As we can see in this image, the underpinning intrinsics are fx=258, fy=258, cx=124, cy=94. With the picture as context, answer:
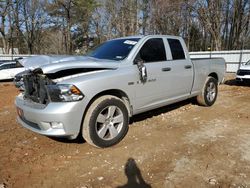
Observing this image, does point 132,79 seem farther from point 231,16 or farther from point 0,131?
point 231,16

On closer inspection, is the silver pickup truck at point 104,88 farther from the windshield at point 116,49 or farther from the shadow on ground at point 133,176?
the shadow on ground at point 133,176

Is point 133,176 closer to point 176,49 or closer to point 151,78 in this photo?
point 151,78

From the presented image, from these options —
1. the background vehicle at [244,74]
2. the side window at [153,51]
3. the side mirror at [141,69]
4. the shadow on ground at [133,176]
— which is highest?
the side window at [153,51]

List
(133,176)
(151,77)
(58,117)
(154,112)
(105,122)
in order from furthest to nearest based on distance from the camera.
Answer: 1. (154,112)
2. (151,77)
3. (105,122)
4. (58,117)
5. (133,176)

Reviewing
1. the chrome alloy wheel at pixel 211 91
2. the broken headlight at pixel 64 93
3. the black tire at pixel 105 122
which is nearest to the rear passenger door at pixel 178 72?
the chrome alloy wheel at pixel 211 91

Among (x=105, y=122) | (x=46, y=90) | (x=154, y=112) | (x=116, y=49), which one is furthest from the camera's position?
(x=154, y=112)

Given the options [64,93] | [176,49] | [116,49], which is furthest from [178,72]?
[64,93]

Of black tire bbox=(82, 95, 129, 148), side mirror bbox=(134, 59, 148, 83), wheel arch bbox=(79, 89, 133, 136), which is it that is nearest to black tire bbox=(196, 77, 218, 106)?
side mirror bbox=(134, 59, 148, 83)

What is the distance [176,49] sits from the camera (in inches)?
222

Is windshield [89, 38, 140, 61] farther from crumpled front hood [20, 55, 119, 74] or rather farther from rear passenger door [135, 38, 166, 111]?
crumpled front hood [20, 55, 119, 74]

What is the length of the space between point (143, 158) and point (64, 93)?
58.5 inches

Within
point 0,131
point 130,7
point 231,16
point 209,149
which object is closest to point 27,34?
point 130,7

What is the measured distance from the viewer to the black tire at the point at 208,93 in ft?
21.5

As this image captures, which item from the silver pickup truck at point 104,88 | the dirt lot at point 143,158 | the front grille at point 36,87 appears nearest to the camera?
the dirt lot at point 143,158
